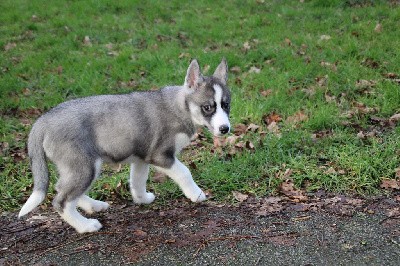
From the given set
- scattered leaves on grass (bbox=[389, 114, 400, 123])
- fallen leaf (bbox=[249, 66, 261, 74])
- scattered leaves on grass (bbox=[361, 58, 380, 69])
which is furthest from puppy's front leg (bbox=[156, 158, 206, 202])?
scattered leaves on grass (bbox=[361, 58, 380, 69])

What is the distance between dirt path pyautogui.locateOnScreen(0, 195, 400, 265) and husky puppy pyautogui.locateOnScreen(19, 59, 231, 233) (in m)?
0.23

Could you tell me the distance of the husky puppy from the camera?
4.23 m

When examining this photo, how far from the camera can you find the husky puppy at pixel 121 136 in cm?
423

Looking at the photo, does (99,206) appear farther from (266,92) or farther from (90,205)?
(266,92)

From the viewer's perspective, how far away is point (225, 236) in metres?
4.23

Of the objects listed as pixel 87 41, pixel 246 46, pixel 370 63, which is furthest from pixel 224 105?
pixel 87 41

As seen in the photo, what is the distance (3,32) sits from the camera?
10836mm

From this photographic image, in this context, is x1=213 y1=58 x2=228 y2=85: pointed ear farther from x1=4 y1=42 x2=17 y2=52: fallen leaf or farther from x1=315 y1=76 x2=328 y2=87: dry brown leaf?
x1=4 y1=42 x2=17 y2=52: fallen leaf

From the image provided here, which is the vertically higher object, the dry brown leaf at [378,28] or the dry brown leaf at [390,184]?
the dry brown leaf at [378,28]

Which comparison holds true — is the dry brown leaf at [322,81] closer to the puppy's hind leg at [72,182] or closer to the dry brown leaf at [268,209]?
the dry brown leaf at [268,209]

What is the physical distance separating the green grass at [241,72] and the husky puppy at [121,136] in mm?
644

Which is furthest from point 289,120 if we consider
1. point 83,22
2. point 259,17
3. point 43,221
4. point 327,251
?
point 83,22

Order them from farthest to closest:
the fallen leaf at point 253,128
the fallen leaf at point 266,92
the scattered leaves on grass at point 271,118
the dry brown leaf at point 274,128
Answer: the fallen leaf at point 266,92
the scattered leaves on grass at point 271,118
the fallen leaf at point 253,128
the dry brown leaf at point 274,128

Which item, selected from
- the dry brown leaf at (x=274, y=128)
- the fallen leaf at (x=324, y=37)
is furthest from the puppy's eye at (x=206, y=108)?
the fallen leaf at (x=324, y=37)
